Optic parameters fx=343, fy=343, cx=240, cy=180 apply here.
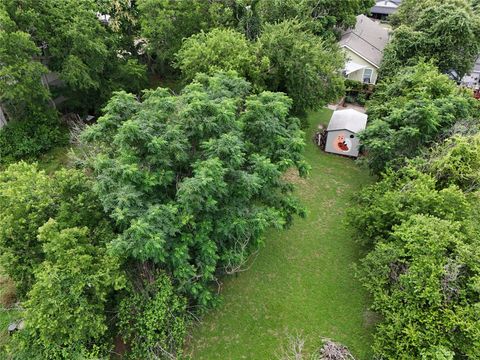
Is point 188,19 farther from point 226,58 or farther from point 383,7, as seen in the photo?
point 383,7

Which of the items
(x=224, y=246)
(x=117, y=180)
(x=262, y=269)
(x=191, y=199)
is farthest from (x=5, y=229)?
(x=262, y=269)

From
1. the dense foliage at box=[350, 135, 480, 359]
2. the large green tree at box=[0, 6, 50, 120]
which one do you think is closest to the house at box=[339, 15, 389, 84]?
the dense foliage at box=[350, 135, 480, 359]

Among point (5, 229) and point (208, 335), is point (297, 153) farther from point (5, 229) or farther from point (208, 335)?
point (5, 229)

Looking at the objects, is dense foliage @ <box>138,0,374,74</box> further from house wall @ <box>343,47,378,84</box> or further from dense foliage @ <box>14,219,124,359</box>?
dense foliage @ <box>14,219,124,359</box>

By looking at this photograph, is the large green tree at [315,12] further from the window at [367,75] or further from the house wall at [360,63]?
the window at [367,75]

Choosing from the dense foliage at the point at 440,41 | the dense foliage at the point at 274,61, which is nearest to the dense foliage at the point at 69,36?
the dense foliage at the point at 274,61

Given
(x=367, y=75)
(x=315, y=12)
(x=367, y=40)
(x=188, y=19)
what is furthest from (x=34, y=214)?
(x=367, y=40)
